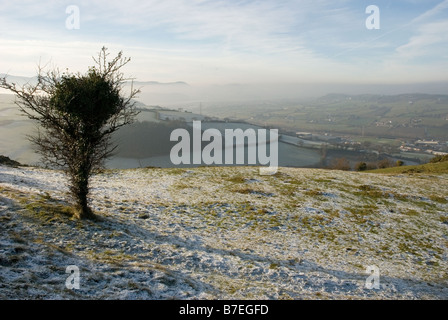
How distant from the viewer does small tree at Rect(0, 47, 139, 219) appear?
13312 millimetres

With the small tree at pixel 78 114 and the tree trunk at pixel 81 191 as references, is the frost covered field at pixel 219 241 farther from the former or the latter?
the small tree at pixel 78 114

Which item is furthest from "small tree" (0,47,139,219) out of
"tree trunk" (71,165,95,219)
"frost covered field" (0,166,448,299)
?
"frost covered field" (0,166,448,299)

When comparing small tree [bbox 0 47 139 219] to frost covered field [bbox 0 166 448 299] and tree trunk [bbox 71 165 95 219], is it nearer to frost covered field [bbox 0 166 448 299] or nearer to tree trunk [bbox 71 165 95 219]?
tree trunk [bbox 71 165 95 219]

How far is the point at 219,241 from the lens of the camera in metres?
16.5

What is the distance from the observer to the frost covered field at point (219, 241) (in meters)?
10.5

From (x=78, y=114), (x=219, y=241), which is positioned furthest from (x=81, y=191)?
(x=219, y=241)

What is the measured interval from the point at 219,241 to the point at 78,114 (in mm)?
10649

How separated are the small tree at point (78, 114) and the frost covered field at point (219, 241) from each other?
321 cm

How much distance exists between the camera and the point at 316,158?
11869cm

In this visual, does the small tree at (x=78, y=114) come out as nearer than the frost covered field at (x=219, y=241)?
No

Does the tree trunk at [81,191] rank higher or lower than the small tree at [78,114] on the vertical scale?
lower

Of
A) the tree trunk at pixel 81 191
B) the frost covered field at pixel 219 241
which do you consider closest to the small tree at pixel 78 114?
the tree trunk at pixel 81 191

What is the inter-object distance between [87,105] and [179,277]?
9603 millimetres
